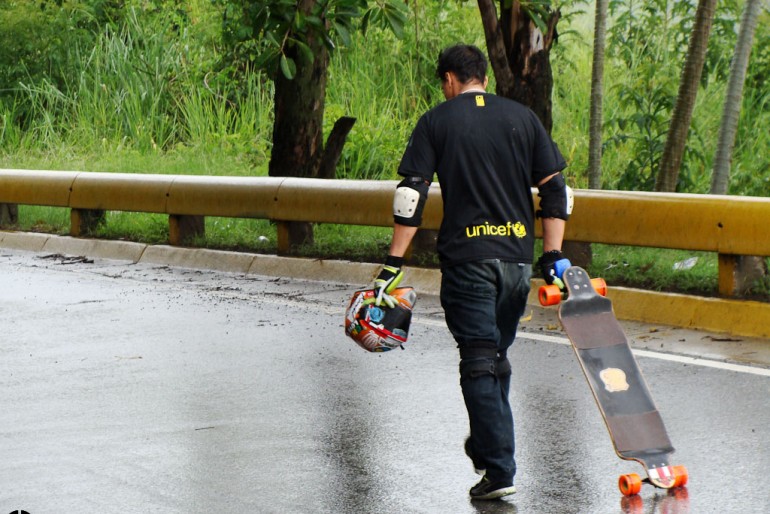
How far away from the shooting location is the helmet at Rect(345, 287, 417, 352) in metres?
5.71

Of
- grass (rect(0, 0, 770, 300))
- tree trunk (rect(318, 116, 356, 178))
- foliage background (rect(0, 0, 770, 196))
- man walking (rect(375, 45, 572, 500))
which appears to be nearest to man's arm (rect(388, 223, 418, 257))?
man walking (rect(375, 45, 572, 500))

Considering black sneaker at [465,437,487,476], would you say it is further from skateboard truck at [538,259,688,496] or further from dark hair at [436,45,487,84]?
dark hair at [436,45,487,84]

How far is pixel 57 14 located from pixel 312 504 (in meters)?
22.2

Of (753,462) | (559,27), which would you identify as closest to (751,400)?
(753,462)

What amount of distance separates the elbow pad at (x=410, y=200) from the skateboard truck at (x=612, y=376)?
612 millimetres

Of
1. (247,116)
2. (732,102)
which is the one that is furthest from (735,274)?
(247,116)

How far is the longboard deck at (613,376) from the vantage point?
5.61 m

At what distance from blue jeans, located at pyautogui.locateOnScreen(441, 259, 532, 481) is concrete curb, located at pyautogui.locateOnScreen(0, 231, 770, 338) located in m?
3.75

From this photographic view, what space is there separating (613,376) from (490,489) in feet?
2.31

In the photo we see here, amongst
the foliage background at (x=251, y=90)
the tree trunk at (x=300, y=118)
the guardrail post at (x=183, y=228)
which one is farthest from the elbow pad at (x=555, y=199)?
the tree trunk at (x=300, y=118)

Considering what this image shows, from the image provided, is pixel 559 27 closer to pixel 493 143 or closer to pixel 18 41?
pixel 18 41

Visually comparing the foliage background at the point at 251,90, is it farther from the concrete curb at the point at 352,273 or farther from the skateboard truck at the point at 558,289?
the skateboard truck at the point at 558,289

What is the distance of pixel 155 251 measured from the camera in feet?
46.2

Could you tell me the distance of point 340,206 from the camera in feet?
41.2
